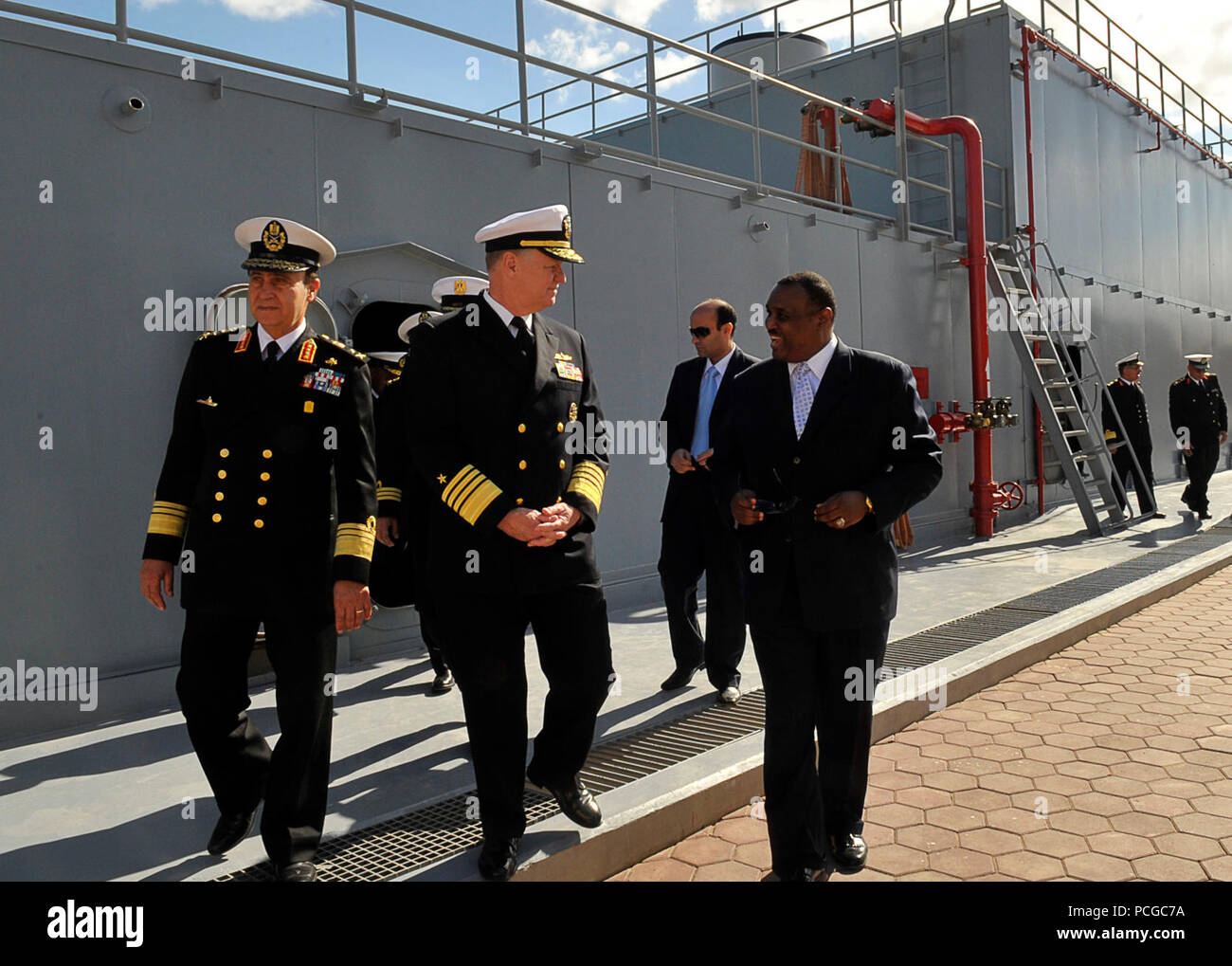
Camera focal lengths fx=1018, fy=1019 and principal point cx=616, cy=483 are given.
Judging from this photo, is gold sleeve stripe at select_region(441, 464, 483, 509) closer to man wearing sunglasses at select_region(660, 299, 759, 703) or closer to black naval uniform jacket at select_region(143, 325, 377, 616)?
black naval uniform jacket at select_region(143, 325, 377, 616)

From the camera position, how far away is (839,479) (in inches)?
133

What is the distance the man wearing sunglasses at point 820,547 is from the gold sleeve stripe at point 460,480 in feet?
2.88

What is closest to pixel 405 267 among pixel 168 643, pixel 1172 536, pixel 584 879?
pixel 168 643

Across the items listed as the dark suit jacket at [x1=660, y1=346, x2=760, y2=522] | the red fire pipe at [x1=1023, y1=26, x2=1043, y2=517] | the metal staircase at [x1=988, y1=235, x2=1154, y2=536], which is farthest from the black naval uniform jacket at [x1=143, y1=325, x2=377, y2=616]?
the red fire pipe at [x1=1023, y1=26, x2=1043, y2=517]

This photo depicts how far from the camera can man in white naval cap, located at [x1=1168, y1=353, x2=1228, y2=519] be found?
13.1m

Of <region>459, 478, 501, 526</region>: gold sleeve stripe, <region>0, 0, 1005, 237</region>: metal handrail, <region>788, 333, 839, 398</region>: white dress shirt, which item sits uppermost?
<region>0, 0, 1005, 237</region>: metal handrail

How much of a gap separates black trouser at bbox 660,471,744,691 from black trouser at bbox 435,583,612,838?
1989 mm

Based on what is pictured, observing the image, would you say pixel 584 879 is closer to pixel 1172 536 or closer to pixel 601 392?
pixel 601 392

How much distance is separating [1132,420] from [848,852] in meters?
12.4

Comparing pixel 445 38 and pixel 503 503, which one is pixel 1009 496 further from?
pixel 503 503

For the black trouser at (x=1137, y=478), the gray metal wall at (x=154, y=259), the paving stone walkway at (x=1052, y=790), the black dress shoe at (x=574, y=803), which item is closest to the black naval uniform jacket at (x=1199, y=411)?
the black trouser at (x=1137, y=478)

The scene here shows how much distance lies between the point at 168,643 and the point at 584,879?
315cm

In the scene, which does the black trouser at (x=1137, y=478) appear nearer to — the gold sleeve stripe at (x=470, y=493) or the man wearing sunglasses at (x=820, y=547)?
the man wearing sunglasses at (x=820, y=547)

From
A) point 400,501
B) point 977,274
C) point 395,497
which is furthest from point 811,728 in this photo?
point 977,274
